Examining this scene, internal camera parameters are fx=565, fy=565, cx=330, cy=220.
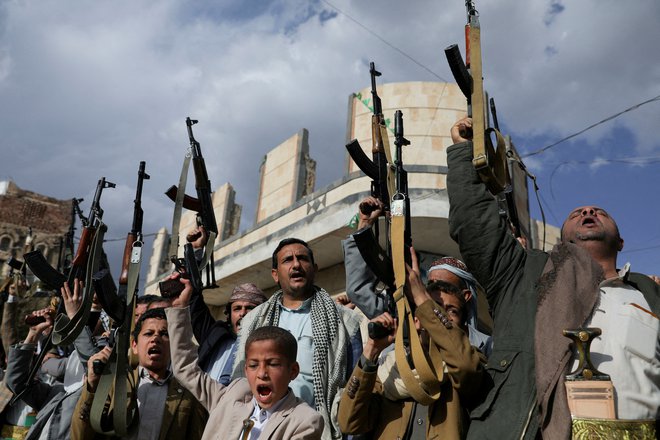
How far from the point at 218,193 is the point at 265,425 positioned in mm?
12616

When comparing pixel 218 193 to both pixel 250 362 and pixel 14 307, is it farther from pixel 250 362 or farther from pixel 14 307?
pixel 250 362

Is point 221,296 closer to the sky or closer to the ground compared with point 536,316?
closer to the sky

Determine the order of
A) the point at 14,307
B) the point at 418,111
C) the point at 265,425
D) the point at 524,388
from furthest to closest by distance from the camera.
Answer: the point at 418,111 → the point at 14,307 → the point at 265,425 → the point at 524,388

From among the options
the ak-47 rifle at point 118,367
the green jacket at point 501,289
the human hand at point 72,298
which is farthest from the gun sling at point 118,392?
the green jacket at point 501,289

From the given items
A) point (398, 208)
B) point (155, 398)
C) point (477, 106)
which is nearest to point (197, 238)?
point (155, 398)

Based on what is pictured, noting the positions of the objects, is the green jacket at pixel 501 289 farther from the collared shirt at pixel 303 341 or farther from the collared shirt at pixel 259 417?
the collared shirt at pixel 303 341

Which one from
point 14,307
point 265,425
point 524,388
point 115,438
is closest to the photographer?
point 524,388

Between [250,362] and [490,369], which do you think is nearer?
[490,369]

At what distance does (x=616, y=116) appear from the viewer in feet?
21.7

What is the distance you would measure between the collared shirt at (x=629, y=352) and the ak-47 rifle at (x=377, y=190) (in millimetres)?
1038

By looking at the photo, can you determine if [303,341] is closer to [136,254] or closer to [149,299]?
[136,254]

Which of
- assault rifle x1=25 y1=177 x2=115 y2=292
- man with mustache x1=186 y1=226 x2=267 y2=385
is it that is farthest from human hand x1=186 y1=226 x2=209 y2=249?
assault rifle x1=25 y1=177 x2=115 y2=292

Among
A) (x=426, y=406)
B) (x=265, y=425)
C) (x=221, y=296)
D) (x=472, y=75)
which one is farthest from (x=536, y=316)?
(x=221, y=296)

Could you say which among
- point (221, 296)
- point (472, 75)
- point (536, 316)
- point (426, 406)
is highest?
point (221, 296)
